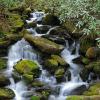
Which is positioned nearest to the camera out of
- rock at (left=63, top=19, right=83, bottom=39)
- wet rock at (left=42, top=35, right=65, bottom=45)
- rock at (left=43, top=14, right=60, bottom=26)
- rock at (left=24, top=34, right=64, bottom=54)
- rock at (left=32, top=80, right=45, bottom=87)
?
rock at (left=32, top=80, right=45, bottom=87)

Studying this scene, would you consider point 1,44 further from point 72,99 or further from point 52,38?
point 72,99

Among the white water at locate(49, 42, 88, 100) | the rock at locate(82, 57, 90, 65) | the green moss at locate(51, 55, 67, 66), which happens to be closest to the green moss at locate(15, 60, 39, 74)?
the green moss at locate(51, 55, 67, 66)

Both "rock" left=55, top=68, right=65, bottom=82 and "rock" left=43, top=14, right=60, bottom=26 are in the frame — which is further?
"rock" left=43, top=14, right=60, bottom=26

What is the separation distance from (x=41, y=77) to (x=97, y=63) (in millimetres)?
2831

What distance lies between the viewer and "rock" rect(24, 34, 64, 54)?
15419mm

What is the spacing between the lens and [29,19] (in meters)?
21.3

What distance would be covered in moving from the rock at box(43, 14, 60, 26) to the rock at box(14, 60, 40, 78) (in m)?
5.71

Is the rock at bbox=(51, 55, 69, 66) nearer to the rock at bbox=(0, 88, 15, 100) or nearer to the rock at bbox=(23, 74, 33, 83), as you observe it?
the rock at bbox=(23, 74, 33, 83)

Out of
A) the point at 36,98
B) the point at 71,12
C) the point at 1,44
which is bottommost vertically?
the point at 36,98

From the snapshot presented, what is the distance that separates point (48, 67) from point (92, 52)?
7.91ft

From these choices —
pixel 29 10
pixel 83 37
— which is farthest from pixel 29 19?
pixel 83 37

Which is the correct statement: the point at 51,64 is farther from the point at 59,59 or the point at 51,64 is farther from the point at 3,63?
the point at 3,63

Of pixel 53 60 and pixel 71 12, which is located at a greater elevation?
pixel 71 12

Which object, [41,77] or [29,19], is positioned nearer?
[41,77]
